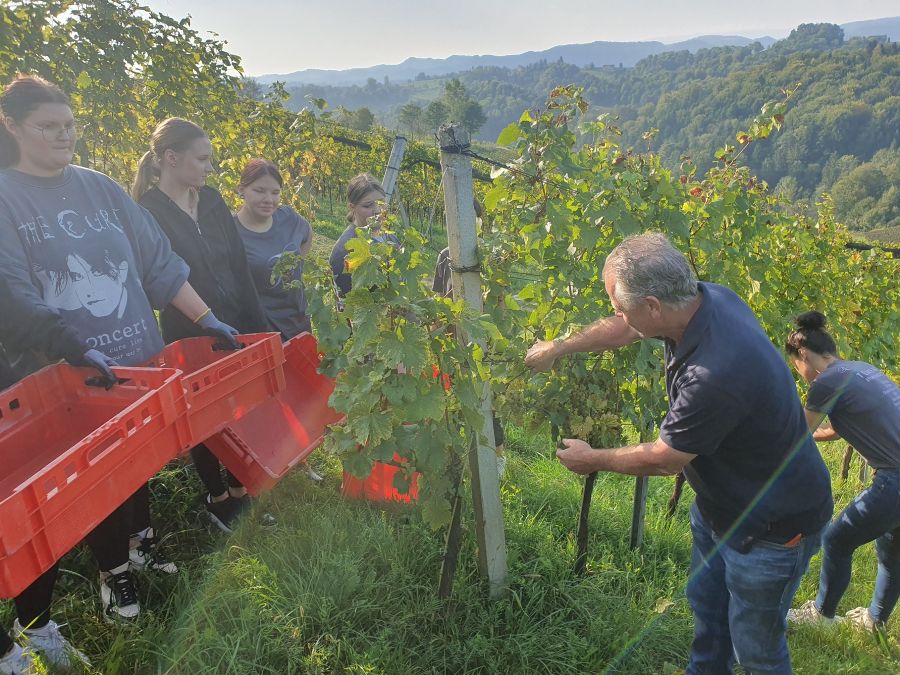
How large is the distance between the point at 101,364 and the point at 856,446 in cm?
299

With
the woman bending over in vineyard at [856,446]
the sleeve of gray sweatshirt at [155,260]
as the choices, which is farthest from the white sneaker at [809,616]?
the sleeve of gray sweatshirt at [155,260]

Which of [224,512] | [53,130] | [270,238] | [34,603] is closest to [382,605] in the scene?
[224,512]

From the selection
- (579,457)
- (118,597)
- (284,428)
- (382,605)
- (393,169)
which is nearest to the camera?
(579,457)

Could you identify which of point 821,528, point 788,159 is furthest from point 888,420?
point 788,159

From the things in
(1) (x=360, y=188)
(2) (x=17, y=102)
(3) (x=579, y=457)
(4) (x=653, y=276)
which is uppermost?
(2) (x=17, y=102)

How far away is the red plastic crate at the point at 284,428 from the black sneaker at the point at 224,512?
32 centimetres

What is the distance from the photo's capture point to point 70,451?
1293 mm

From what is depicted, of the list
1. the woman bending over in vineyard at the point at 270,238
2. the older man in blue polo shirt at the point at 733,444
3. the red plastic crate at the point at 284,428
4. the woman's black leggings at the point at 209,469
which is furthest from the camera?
the woman bending over in vineyard at the point at 270,238

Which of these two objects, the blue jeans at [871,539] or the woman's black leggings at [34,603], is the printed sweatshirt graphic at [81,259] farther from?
the blue jeans at [871,539]

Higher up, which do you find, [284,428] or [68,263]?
[68,263]

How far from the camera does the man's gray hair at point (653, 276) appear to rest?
1.65 m

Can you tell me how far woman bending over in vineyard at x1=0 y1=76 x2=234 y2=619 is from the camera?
1.87 meters

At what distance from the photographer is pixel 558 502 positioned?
10.7 ft

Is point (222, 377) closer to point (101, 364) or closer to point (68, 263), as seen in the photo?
point (101, 364)
